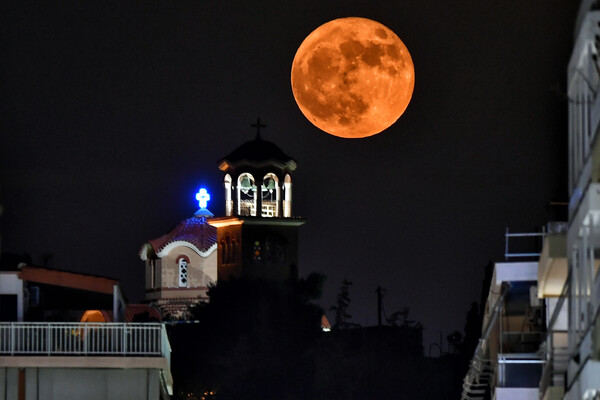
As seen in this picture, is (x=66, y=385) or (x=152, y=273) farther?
(x=152, y=273)

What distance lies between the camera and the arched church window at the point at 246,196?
123 meters

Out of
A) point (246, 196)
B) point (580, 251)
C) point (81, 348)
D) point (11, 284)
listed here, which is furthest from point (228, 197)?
point (580, 251)

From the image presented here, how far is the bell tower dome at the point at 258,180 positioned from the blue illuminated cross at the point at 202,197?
193 inches

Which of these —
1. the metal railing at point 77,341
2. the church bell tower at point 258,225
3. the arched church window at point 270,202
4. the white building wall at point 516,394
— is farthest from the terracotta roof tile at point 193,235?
the white building wall at point 516,394

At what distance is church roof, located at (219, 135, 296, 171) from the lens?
122m

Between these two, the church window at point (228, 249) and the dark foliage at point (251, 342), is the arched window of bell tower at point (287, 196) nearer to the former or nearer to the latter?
the church window at point (228, 249)

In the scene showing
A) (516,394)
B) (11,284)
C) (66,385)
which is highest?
(11,284)

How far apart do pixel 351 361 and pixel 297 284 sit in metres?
11.6

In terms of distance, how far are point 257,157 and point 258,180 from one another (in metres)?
1.18

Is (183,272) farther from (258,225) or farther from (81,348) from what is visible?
(81,348)

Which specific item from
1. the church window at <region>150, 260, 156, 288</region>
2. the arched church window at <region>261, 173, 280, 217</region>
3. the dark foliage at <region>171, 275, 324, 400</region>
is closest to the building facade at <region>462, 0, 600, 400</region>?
the dark foliage at <region>171, 275, 324, 400</region>

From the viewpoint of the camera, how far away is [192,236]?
131 meters

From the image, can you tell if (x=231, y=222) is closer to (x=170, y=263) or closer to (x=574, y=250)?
(x=170, y=263)

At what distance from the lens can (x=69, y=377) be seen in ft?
213
